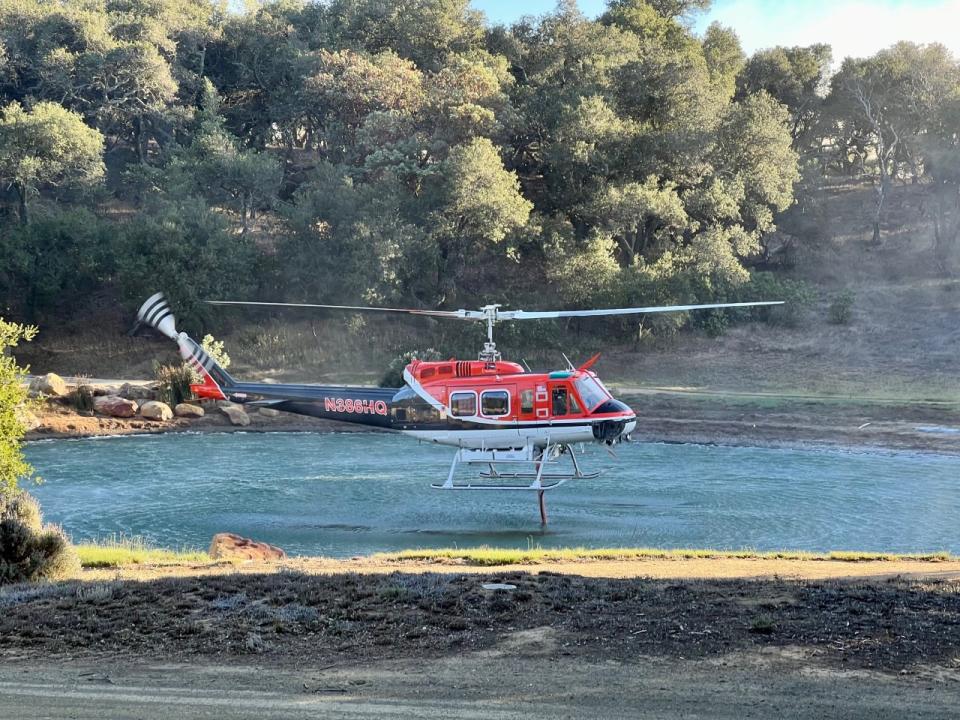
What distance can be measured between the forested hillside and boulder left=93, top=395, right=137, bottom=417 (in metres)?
10.3

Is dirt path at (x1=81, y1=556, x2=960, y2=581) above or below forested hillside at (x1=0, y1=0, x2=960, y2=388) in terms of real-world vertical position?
below

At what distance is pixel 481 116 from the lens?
54.6 metres

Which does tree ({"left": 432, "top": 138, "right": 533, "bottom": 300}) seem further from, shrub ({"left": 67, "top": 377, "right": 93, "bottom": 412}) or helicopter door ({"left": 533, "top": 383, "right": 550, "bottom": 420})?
helicopter door ({"left": 533, "top": 383, "right": 550, "bottom": 420})

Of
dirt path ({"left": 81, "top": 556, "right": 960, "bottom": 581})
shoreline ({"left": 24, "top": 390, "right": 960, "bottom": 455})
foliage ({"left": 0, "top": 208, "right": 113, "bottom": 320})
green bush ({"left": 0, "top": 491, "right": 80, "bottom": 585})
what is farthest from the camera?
foliage ({"left": 0, "top": 208, "right": 113, "bottom": 320})

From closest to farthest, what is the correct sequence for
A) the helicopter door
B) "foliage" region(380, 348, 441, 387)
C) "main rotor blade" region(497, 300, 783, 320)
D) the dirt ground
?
the dirt ground → "main rotor blade" region(497, 300, 783, 320) → the helicopter door → "foliage" region(380, 348, 441, 387)

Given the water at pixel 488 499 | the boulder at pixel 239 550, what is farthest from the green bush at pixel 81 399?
the boulder at pixel 239 550

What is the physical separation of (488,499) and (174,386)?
17.9 m

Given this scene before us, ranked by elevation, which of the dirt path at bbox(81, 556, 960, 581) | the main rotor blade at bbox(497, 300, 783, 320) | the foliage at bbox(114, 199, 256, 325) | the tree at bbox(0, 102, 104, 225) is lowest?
the dirt path at bbox(81, 556, 960, 581)

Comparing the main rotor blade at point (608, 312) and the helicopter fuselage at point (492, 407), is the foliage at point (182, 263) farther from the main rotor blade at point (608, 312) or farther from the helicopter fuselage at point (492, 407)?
the main rotor blade at point (608, 312)

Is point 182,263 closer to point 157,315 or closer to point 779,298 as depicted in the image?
point 157,315

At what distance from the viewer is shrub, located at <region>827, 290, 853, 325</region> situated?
5119 centimetres

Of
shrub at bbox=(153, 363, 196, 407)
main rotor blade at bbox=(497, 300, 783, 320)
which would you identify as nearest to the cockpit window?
main rotor blade at bbox=(497, 300, 783, 320)

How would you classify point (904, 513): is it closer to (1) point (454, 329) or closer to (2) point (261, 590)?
(2) point (261, 590)

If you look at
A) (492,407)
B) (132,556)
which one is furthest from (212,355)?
(132,556)
